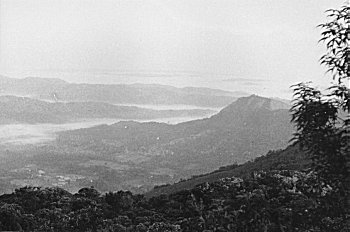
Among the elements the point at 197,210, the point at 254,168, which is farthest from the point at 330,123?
the point at 254,168

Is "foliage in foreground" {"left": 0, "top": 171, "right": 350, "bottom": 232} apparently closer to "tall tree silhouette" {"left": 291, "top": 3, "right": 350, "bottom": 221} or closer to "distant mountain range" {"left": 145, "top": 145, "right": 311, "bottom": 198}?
"tall tree silhouette" {"left": 291, "top": 3, "right": 350, "bottom": 221}

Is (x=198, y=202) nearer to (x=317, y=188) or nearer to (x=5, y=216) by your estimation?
(x=5, y=216)

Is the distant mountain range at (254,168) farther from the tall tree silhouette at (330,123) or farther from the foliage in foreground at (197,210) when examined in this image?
the tall tree silhouette at (330,123)

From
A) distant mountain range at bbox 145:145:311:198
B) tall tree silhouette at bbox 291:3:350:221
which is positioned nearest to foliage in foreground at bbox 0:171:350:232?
tall tree silhouette at bbox 291:3:350:221

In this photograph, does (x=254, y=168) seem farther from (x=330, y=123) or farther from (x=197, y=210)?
(x=330, y=123)

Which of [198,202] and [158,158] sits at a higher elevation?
[198,202]

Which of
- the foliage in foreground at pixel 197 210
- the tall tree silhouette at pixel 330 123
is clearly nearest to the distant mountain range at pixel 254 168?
the foliage in foreground at pixel 197 210

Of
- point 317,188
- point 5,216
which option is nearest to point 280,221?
point 317,188

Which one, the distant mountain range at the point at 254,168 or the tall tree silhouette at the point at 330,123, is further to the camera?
the distant mountain range at the point at 254,168
